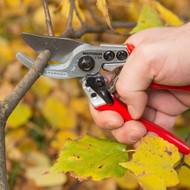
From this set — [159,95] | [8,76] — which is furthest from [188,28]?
[8,76]

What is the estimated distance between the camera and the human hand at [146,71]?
3.13 feet

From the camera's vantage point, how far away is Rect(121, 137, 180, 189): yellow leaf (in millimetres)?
824

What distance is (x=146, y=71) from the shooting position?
0.97 metres

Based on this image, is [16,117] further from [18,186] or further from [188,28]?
[188,28]

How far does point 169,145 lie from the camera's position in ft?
2.99

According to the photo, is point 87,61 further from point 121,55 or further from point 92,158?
point 92,158

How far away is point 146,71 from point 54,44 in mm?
341

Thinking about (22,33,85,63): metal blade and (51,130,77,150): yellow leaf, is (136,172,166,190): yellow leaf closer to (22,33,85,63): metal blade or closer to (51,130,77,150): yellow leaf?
(22,33,85,63): metal blade

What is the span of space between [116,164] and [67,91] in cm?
141

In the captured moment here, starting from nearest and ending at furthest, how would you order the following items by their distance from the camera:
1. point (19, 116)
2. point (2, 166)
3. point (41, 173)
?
point (2, 166), point (41, 173), point (19, 116)

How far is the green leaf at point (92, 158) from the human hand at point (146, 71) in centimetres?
10

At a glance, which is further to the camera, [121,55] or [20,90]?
[121,55]

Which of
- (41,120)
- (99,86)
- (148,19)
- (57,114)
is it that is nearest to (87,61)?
(99,86)

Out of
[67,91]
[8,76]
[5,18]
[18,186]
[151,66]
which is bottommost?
[18,186]
